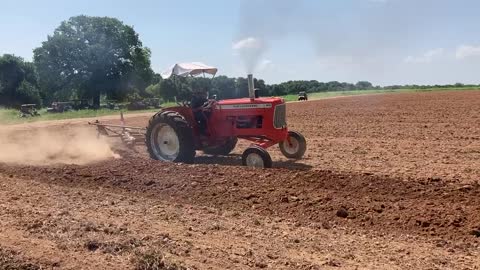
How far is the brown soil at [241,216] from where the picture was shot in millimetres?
5355

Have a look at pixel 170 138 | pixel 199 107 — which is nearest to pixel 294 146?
pixel 199 107

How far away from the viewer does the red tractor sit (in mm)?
11203

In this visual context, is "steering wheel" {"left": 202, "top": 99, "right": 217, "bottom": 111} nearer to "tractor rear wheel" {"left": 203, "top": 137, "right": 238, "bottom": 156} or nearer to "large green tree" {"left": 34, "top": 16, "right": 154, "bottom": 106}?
"tractor rear wheel" {"left": 203, "top": 137, "right": 238, "bottom": 156}

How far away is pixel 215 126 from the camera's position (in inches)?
468

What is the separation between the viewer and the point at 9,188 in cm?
905

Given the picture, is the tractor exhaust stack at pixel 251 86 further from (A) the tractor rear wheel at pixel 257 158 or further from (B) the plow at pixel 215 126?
(A) the tractor rear wheel at pixel 257 158

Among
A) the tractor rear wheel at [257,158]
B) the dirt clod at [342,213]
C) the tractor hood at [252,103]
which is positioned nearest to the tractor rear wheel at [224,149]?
the tractor hood at [252,103]

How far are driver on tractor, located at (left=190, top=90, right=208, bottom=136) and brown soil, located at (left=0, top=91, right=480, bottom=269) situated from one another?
1545mm

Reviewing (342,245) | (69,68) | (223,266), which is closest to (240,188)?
(342,245)

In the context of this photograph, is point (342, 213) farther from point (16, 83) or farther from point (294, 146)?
point (16, 83)

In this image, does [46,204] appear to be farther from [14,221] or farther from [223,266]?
[223,266]

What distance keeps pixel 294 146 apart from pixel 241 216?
5.48 m

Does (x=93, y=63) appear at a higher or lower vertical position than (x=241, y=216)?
higher

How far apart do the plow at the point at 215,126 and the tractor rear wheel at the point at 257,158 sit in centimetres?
2
